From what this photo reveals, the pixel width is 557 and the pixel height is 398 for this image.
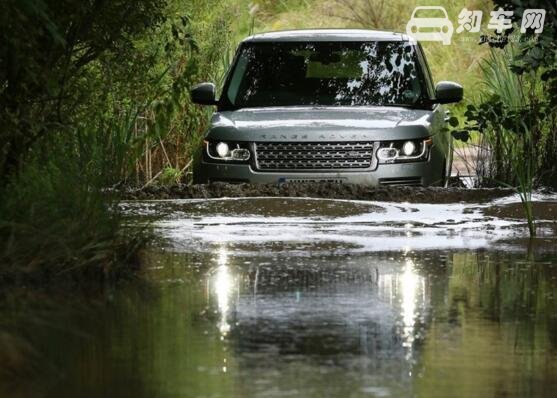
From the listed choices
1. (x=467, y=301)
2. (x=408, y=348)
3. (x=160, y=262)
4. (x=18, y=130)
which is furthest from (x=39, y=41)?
(x=408, y=348)

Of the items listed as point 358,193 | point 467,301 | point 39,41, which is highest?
point 39,41

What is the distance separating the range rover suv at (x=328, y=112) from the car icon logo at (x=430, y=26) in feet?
52.6

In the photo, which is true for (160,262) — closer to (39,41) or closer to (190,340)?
(39,41)

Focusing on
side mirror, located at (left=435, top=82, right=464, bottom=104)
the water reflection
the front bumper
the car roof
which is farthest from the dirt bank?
the water reflection

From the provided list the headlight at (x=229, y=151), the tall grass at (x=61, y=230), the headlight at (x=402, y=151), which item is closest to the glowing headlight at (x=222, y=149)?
the headlight at (x=229, y=151)

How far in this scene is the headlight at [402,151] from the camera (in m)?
15.1

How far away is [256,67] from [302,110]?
3.71 ft

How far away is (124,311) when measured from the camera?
349 inches

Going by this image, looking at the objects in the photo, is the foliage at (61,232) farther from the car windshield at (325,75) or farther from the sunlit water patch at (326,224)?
the car windshield at (325,75)

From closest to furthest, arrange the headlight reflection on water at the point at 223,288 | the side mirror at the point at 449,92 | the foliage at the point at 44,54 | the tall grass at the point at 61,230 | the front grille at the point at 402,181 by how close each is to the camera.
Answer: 1. the headlight reflection on water at the point at 223,288
2. the tall grass at the point at 61,230
3. the foliage at the point at 44,54
4. the front grille at the point at 402,181
5. the side mirror at the point at 449,92

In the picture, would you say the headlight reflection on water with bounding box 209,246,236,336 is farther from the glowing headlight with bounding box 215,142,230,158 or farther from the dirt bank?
the glowing headlight with bounding box 215,142,230,158

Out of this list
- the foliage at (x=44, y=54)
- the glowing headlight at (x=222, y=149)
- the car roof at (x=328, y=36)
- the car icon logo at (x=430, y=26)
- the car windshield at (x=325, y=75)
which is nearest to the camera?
the foliage at (x=44, y=54)

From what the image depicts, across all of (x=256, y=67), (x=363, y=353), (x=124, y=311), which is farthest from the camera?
(x=256, y=67)

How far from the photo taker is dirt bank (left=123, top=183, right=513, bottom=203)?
48.1ft
